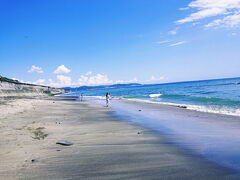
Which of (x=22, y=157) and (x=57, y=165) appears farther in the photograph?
(x=22, y=157)

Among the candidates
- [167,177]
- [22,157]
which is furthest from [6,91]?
[167,177]

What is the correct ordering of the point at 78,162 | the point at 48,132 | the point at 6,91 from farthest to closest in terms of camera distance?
the point at 6,91, the point at 48,132, the point at 78,162

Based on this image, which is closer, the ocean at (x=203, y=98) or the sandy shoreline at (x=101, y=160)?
the sandy shoreline at (x=101, y=160)

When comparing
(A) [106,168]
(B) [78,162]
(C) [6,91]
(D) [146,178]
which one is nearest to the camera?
(D) [146,178]

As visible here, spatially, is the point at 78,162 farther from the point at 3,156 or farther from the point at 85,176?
the point at 3,156

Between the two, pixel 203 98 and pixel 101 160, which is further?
pixel 203 98

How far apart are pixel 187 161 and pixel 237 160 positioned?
155cm

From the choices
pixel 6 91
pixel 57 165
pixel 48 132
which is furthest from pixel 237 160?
pixel 6 91

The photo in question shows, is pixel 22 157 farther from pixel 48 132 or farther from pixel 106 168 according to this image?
pixel 48 132

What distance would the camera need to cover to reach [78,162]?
5.45 m

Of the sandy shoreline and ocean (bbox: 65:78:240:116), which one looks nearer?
the sandy shoreline

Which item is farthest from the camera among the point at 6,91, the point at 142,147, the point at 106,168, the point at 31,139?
the point at 6,91

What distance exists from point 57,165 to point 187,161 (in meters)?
3.94

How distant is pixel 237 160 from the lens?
551 cm
